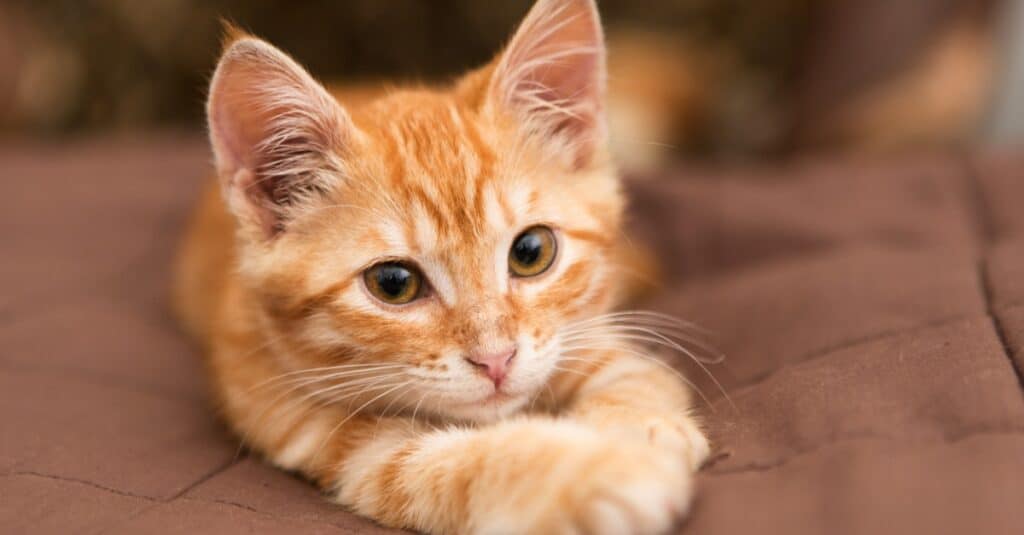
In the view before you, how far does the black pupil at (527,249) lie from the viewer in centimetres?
130

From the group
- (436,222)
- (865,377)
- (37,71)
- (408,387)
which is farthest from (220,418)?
(37,71)

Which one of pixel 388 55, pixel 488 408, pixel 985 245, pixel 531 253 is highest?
pixel 388 55

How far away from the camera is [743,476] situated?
1.05 m

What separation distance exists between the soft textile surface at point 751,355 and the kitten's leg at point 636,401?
5 centimetres

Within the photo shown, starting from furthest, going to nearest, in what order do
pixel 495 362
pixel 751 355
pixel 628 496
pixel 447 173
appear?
pixel 751 355, pixel 447 173, pixel 495 362, pixel 628 496

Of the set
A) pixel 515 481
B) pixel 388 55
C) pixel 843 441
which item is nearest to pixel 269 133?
pixel 515 481

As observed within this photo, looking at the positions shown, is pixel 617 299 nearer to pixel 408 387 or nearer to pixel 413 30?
pixel 408 387

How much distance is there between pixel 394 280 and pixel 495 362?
0.69 ft

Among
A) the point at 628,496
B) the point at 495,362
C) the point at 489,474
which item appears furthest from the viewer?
the point at 495,362

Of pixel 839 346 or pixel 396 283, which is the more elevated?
pixel 839 346

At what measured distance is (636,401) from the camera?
Result: 126 centimetres

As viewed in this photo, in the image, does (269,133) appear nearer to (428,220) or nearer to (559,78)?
(428,220)

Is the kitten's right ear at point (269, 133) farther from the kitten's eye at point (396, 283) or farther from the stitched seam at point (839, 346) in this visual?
the stitched seam at point (839, 346)

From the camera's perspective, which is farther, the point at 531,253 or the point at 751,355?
the point at 751,355
